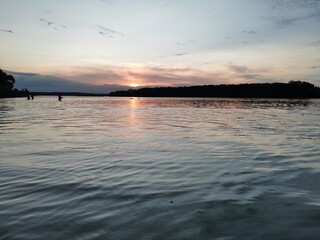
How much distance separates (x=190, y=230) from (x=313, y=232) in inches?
83.5

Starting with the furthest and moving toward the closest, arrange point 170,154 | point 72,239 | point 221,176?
point 170,154 → point 221,176 → point 72,239

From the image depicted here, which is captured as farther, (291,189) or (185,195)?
(291,189)

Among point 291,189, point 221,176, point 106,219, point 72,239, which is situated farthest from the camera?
point 221,176

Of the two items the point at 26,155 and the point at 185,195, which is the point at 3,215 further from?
the point at 26,155

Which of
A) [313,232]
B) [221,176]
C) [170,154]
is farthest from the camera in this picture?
[170,154]

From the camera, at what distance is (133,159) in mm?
11664

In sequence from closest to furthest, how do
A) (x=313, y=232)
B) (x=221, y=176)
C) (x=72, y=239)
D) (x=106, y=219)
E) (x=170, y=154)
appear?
(x=72, y=239) → (x=313, y=232) → (x=106, y=219) → (x=221, y=176) → (x=170, y=154)

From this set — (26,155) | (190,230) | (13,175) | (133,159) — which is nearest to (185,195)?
(190,230)

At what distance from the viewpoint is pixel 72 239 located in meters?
4.80

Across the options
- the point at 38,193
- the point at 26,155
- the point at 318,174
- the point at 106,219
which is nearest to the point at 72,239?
the point at 106,219

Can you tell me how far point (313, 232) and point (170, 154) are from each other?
794cm

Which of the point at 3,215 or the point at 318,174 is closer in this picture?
the point at 3,215

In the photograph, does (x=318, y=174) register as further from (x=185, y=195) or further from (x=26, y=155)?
(x=26, y=155)

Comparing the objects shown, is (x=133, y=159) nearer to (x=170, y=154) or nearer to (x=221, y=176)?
(x=170, y=154)
